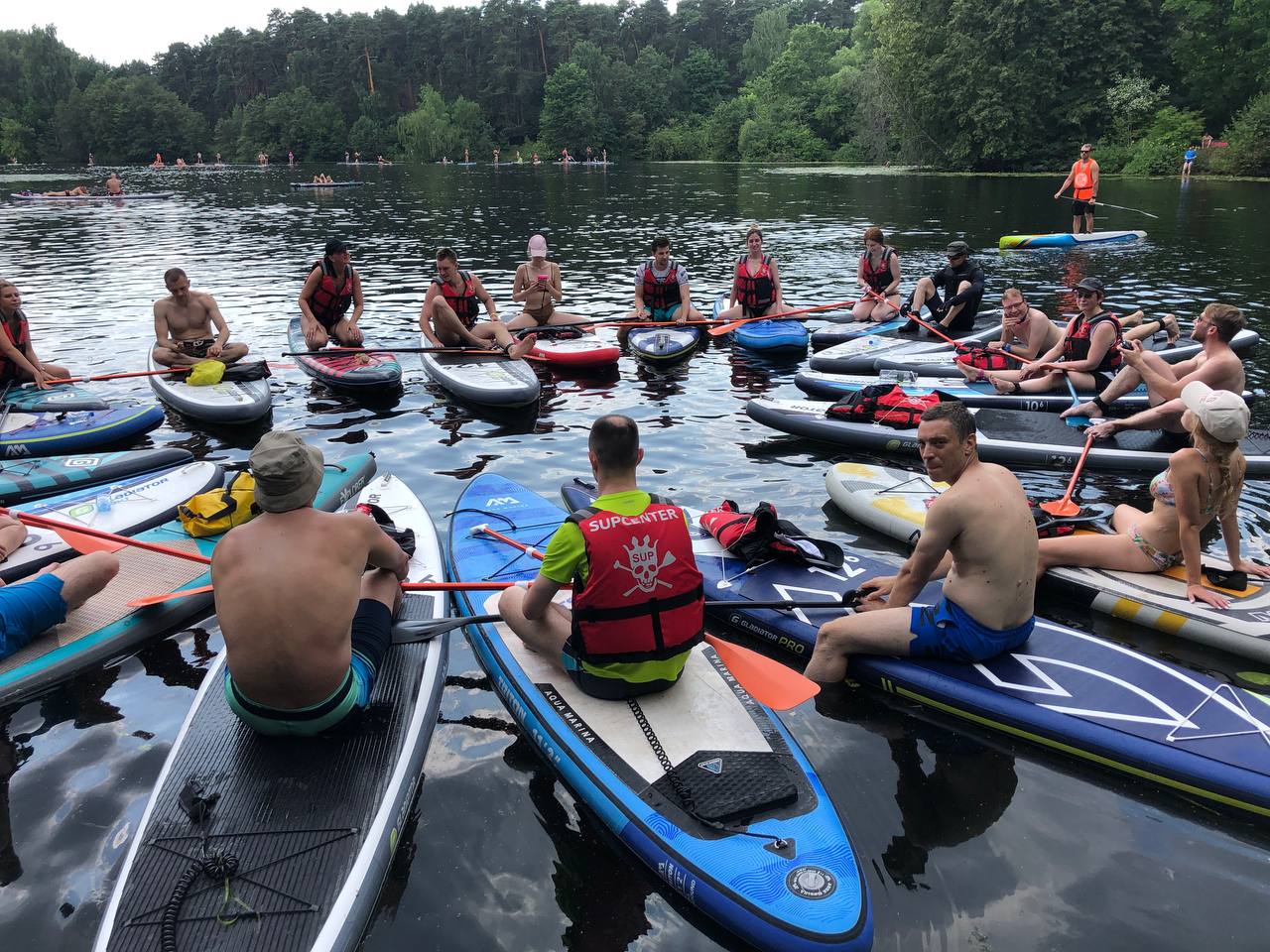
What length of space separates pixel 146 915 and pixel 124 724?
198 centimetres

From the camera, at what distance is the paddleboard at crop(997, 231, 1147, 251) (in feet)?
68.8

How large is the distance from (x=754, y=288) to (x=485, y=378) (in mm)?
4874

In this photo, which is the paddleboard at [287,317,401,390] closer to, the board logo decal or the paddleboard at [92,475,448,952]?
the paddleboard at [92,475,448,952]

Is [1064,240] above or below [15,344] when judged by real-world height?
above

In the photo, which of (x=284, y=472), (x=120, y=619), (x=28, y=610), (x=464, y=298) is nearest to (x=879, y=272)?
(x=464, y=298)

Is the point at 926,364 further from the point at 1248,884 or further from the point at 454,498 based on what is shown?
the point at 1248,884

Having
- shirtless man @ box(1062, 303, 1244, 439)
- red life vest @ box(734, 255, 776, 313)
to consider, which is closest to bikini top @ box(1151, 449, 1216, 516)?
shirtless man @ box(1062, 303, 1244, 439)

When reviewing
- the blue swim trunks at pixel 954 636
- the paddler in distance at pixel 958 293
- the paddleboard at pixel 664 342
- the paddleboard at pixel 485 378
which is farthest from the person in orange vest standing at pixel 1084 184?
the blue swim trunks at pixel 954 636

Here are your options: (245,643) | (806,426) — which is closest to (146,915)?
(245,643)

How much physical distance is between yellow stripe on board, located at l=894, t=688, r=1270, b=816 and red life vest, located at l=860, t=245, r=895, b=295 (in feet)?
32.2

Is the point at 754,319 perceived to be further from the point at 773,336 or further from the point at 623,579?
the point at 623,579

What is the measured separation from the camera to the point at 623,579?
3820 millimetres

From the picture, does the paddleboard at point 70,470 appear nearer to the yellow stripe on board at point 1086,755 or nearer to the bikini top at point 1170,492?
the yellow stripe on board at point 1086,755

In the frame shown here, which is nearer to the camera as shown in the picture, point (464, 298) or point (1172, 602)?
point (1172, 602)
